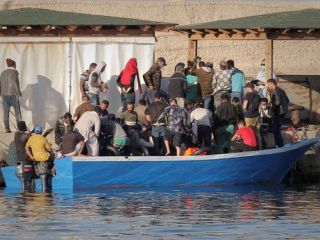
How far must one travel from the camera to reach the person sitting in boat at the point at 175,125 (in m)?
39.2

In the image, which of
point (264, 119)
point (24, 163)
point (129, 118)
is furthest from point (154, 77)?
point (24, 163)

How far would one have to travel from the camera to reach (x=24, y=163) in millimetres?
39031

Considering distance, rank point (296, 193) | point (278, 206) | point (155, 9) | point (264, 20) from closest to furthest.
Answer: point (278, 206)
point (296, 193)
point (264, 20)
point (155, 9)

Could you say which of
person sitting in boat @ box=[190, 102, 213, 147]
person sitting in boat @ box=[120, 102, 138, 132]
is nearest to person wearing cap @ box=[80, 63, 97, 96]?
person sitting in boat @ box=[120, 102, 138, 132]

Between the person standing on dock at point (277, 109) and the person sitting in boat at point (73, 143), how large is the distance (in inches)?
186

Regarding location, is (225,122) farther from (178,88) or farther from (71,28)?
(71,28)

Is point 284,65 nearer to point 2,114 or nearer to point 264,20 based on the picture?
point 264,20

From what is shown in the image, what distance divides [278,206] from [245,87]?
759 centimetres

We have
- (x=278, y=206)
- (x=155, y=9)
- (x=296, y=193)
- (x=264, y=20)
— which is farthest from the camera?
(x=155, y=9)

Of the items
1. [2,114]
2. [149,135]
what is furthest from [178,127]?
[2,114]

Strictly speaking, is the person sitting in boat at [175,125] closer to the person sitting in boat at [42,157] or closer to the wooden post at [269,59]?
the person sitting in boat at [42,157]

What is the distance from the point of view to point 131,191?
126ft

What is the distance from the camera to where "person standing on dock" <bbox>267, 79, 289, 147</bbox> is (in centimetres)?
4053

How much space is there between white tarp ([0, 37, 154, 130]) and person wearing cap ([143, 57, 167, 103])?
2.95 feet
